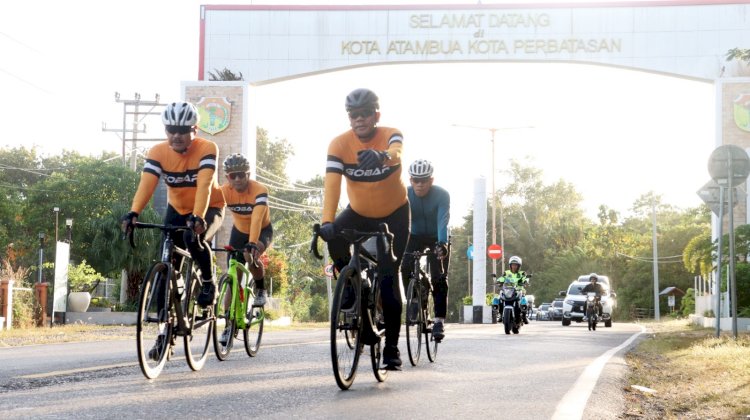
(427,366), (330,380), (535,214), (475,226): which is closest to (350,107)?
→ (330,380)

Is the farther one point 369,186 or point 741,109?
point 741,109

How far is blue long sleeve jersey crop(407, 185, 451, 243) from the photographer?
10414mm

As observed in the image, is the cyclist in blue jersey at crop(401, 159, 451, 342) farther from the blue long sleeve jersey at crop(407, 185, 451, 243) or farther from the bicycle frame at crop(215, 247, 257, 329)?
the bicycle frame at crop(215, 247, 257, 329)

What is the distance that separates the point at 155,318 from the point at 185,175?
1.35m

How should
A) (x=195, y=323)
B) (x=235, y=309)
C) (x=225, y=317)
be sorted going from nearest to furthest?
(x=195, y=323), (x=225, y=317), (x=235, y=309)

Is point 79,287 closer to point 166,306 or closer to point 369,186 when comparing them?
point 166,306

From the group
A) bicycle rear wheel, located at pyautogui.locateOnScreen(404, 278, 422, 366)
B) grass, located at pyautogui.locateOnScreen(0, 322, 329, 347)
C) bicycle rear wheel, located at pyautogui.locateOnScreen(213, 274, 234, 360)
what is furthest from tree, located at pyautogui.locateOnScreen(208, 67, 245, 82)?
bicycle rear wheel, located at pyautogui.locateOnScreen(404, 278, 422, 366)

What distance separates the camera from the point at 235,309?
32.0ft

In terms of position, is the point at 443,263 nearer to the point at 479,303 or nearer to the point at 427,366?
the point at 427,366

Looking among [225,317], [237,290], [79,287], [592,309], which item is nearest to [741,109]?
[592,309]

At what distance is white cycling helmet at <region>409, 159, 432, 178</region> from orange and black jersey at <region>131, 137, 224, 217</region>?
Answer: 2.51 m

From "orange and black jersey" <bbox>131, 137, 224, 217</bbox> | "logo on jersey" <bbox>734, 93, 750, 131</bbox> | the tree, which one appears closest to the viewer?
"orange and black jersey" <bbox>131, 137, 224, 217</bbox>

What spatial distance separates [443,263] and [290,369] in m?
2.53

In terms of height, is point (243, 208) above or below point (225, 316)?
above
